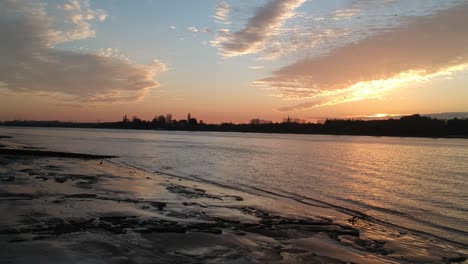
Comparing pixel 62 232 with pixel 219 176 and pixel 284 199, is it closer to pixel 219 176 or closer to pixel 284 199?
pixel 284 199

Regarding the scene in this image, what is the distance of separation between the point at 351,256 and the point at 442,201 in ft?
48.5

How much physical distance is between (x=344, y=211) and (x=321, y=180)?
41.5 feet

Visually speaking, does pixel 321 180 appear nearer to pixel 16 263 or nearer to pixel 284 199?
pixel 284 199

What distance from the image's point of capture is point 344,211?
18125mm

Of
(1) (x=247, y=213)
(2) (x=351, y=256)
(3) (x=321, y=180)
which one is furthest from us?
(3) (x=321, y=180)

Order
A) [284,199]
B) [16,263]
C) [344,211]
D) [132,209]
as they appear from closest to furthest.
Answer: [16,263] < [132,209] < [344,211] < [284,199]

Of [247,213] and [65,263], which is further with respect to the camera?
[247,213]

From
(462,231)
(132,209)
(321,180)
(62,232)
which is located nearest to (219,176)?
(321,180)

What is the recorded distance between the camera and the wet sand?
29.2 ft

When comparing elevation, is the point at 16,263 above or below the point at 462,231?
above

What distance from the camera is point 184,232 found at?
11375mm

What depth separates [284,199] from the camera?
20.7 m

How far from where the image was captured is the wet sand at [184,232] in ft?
29.2

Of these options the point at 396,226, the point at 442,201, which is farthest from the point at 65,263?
the point at 442,201
